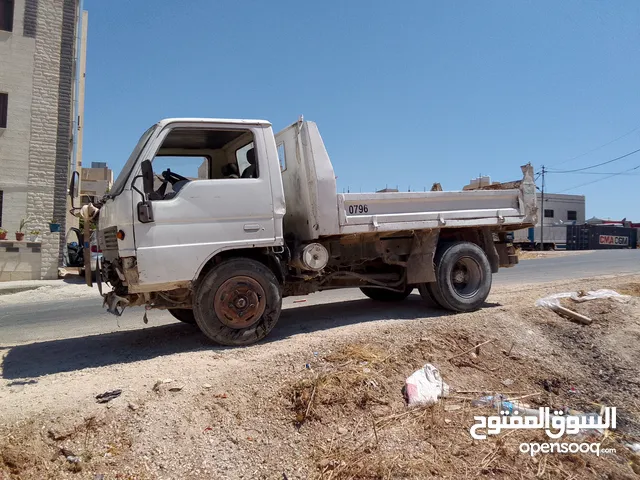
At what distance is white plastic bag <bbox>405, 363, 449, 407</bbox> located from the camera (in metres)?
4.07

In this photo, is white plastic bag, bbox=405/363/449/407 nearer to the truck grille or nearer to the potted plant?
the truck grille

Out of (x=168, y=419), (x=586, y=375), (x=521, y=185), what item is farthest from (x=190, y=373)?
(x=521, y=185)

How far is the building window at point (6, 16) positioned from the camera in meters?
16.4

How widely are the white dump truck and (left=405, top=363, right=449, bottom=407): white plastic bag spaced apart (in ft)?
5.59

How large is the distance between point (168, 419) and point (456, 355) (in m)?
2.92

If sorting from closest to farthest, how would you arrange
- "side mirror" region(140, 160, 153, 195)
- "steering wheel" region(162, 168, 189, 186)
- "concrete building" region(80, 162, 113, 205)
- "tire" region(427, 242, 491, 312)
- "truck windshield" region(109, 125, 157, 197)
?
"side mirror" region(140, 160, 153, 195)
"truck windshield" region(109, 125, 157, 197)
"steering wheel" region(162, 168, 189, 186)
"tire" region(427, 242, 491, 312)
"concrete building" region(80, 162, 113, 205)

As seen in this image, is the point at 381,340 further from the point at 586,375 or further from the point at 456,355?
the point at 586,375

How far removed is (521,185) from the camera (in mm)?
7203

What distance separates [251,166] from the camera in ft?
17.7

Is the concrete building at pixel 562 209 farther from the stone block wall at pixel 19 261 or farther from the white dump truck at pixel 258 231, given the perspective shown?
the white dump truck at pixel 258 231

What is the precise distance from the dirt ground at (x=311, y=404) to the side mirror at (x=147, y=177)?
5.56 feet

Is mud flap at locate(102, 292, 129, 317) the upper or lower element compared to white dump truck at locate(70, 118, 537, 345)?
lower

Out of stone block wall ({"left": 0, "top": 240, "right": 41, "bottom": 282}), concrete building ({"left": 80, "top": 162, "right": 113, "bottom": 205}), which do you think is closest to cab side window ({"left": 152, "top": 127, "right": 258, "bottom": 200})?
stone block wall ({"left": 0, "top": 240, "right": 41, "bottom": 282})

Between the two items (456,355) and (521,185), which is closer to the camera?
(456,355)
